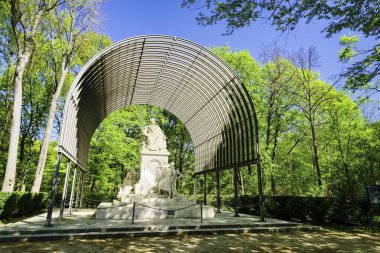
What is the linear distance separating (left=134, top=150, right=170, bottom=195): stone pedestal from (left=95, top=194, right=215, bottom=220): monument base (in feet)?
2.72

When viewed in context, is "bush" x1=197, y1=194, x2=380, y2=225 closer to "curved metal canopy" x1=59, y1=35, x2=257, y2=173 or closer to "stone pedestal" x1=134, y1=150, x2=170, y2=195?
"curved metal canopy" x1=59, y1=35, x2=257, y2=173

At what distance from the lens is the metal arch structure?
40.0 ft

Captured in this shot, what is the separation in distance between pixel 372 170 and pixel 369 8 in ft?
52.6

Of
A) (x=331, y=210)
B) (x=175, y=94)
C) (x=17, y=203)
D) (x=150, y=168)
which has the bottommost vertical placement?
(x=331, y=210)

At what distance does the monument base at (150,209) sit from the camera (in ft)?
38.5

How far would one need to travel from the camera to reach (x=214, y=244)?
7645 mm

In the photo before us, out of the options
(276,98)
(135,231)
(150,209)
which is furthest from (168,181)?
(276,98)

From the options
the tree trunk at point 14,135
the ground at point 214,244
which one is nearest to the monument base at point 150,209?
the ground at point 214,244

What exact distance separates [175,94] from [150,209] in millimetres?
8997

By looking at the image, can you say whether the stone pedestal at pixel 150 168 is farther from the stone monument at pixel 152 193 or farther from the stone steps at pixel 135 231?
the stone steps at pixel 135 231

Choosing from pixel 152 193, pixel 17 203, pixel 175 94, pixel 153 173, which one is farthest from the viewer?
pixel 175 94

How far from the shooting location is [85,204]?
23.7 meters

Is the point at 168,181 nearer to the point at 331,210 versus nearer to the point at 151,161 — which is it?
the point at 151,161

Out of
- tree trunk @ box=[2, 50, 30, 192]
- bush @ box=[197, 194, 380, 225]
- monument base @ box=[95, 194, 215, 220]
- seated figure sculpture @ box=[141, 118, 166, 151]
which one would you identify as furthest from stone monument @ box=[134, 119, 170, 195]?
tree trunk @ box=[2, 50, 30, 192]
